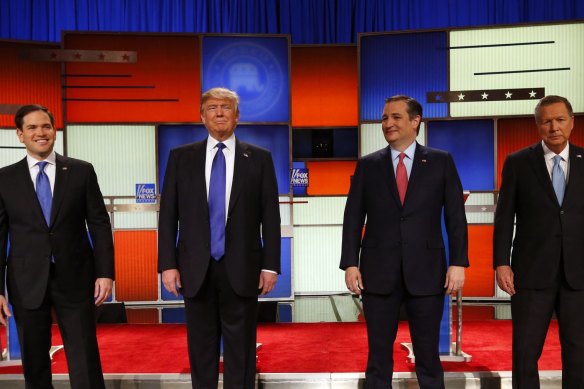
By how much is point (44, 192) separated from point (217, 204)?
76 centimetres

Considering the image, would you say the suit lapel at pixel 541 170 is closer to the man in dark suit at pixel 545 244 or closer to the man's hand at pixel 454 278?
the man in dark suit at pixel 545 244

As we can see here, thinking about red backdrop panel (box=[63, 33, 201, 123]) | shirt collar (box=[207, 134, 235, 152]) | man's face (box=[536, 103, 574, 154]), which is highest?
red backdrop panel (box=[63, 33, 201, 123])

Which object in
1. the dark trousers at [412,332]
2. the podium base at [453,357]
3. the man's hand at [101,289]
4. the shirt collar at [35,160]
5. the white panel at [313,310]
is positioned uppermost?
the shirt collar at [35,160]

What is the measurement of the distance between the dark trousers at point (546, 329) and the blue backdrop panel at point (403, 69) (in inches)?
148

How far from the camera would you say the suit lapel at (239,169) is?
2.54 metres

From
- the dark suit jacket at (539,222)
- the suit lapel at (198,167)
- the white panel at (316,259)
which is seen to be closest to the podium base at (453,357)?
the dark suit jacket at (539,222)

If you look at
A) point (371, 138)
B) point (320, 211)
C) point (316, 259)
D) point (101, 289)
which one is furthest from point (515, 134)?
point (101, 289)

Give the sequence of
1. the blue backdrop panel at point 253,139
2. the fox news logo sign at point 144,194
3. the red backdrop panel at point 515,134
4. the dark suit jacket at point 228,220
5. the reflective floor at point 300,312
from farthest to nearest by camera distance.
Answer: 1. the blue backdrop panel at point 253,139
2. the red backdrop panel at point 515,134
3. the fox news logo sign at point 144,194
4. the reflective floor at point 300,312
5. the dark suit jacket at point 228,220

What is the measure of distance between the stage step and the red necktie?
1.12 m

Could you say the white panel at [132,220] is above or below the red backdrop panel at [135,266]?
above

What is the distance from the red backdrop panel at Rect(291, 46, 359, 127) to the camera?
6.92 metres

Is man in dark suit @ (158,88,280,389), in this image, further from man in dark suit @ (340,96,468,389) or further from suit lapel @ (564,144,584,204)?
suit lapel @ (564,144,584,204)

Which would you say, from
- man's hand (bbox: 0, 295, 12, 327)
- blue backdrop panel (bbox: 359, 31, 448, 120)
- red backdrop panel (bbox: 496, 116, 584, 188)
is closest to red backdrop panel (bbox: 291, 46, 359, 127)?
blue backdrop panel (bbox: 359, 31, 448, 120)

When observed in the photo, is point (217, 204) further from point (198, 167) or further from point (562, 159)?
point (562, 159)
